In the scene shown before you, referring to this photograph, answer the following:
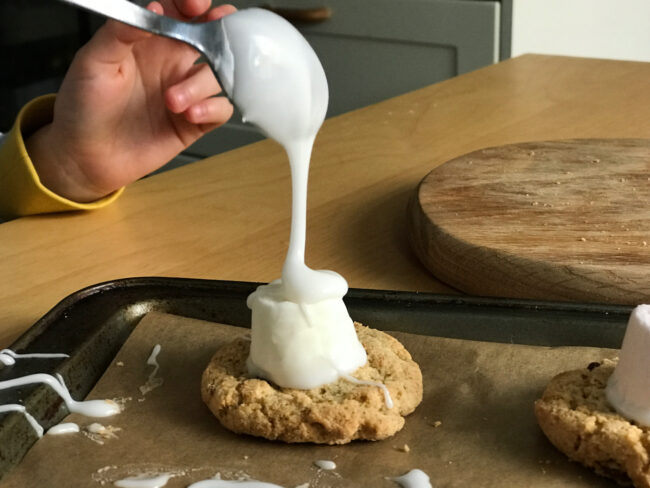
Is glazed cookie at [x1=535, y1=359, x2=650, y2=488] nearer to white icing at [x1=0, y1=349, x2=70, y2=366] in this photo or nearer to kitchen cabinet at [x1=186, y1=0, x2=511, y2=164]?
white icing at [x1=0, y1=349, x2=70, y2=366]

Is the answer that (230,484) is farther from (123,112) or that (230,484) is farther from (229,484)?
(123,112)

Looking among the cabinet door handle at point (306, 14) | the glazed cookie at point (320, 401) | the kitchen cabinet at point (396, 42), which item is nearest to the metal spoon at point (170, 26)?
the glazed cookie at point (320, 401)

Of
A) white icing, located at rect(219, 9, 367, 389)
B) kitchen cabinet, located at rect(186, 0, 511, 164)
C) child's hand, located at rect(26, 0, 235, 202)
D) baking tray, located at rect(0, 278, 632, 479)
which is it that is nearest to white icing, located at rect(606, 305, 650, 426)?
baking tray, located at rect(0, 278, 632, 479)

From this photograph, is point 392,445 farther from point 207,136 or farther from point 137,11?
point 207,136

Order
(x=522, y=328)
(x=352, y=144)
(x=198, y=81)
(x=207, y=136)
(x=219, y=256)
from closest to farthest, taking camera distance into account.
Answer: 1. (x=522, y=328)
2. (x=219, y=256)
3. (x=198, y=81)
4. (x=352, y=144)
5. (x=207, y=136)

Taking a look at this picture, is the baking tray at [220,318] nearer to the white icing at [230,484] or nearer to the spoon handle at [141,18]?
the white icing at [230,484]

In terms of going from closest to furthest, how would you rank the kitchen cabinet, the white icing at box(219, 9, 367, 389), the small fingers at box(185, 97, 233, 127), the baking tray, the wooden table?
the white icing at box(219, 9, 367, 389) → the baking tray → the wooden table → the small fingers at box(185, 97, 233, 127) → the kitchen cabinet

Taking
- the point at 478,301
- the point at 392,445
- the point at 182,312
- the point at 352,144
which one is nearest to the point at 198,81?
the point at 352,144
